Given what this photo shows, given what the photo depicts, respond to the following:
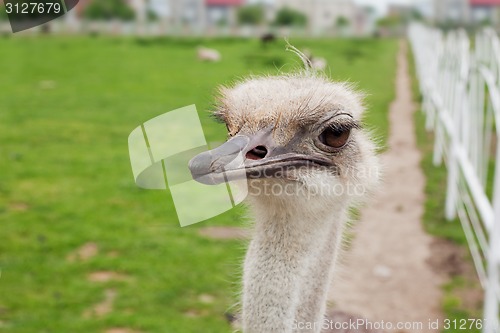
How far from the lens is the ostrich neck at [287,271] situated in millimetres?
1777

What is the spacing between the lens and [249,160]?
1612 mm

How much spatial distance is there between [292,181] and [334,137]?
179 millimetres

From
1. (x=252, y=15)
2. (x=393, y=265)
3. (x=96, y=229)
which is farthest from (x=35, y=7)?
(x=252, y=15)

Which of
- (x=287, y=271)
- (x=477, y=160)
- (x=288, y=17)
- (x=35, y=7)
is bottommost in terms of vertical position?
(x=288, y=17)

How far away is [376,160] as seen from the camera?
2092 mm

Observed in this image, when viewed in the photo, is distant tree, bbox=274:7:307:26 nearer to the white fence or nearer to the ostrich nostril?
the white fence

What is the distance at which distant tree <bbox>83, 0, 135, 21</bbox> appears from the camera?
3200cm

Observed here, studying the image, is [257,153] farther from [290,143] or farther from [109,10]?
[109,10]

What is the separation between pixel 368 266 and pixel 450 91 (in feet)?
8.93

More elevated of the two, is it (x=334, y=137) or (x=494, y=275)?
(x=334, y=137)

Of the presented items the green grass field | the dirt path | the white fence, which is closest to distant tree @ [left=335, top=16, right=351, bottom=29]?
the green grass field

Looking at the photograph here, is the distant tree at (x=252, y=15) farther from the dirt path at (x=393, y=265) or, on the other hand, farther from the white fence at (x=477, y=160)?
the dirt path at (x=393, y=265)

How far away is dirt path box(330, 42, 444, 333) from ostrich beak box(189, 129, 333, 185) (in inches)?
45.0

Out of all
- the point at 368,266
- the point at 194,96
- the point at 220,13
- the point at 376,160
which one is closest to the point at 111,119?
the point at 194,96
